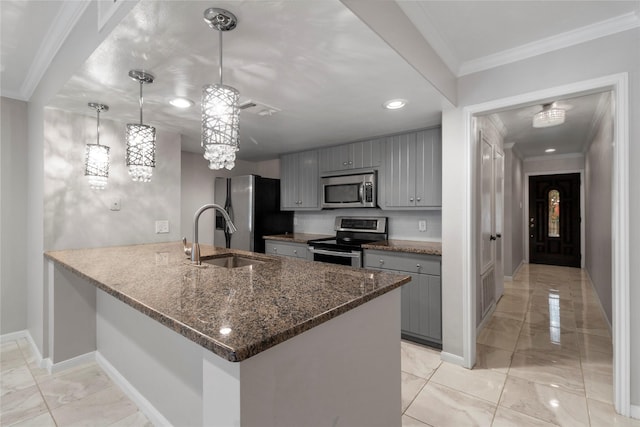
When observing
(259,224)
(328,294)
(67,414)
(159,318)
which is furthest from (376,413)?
(259,224)

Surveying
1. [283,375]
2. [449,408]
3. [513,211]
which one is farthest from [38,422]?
[513,211]

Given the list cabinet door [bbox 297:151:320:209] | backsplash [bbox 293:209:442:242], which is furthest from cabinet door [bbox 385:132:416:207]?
cabinet door [bbox 297:151:320:209]

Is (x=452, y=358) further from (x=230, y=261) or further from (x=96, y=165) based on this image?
(x=96, y=165)

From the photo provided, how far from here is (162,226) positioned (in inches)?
113

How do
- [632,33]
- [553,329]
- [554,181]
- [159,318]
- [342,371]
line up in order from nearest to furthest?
1. [159,318]
2. [342,371]
3. [632,33]
4. [553,329]
5. [554,181]

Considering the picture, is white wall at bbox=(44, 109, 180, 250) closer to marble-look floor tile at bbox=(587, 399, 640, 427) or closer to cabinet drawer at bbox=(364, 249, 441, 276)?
cabinet drawer at bbox=(364, 249, 441, 276)

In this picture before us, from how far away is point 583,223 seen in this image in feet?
19.2

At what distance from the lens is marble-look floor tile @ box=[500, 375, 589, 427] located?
5.79 feet

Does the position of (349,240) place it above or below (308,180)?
below

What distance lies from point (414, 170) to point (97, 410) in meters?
3.17

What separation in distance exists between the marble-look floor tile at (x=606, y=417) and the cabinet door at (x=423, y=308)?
1.01m

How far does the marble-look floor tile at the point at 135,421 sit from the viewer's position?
1688mm

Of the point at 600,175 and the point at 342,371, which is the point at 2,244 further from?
the point at 600,175

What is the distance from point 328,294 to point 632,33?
91.0 inches
